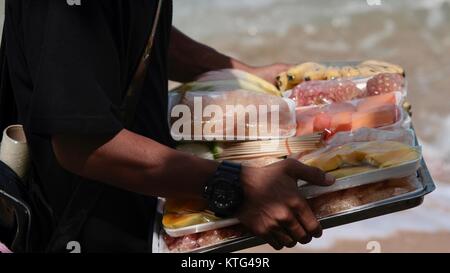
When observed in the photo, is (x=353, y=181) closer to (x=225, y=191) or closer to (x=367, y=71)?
(x=225, y=191)

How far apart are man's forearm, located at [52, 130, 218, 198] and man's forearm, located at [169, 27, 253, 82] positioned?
885 millimetres

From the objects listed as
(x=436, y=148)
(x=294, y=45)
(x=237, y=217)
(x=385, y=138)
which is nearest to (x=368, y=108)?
(x=385, y=138)

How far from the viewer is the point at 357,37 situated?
698cm

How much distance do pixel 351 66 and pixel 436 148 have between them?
2.74m

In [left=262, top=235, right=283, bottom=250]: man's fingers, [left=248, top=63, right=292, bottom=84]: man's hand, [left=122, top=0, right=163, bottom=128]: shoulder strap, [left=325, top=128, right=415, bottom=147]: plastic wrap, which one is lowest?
[left=262, top=235, right=283, bottom=250]: man's fingers

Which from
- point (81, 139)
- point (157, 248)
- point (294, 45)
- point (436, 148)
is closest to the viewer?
point (81, 139)

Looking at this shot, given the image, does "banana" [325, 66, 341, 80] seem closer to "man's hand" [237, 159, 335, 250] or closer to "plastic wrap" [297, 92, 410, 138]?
"plastic wrap" [297, 92, 410, 138]

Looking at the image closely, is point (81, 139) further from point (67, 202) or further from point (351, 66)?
point (351, 66)

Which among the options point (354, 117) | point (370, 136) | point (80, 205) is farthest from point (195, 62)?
point (80, 205)

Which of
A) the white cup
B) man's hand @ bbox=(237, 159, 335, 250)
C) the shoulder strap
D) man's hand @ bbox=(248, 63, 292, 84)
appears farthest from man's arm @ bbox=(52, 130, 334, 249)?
man's hand @ bbox=(248, 63, 292, 84)

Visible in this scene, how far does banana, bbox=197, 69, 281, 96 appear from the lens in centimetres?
267

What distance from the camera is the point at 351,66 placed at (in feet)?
8.98

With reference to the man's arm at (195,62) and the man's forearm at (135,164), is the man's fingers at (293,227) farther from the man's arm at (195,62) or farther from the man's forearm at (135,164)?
the man's arm at (195,62)

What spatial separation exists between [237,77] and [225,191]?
0.81 m
